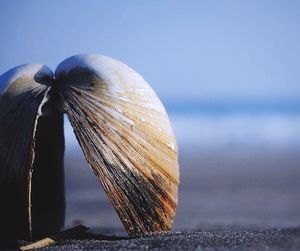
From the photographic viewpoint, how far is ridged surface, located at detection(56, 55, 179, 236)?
14.7ft

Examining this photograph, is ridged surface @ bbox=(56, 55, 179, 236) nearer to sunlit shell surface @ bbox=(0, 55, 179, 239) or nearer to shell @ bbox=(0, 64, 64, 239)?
sunlit shell surface @ bbox=(0, 55, 179, 239)

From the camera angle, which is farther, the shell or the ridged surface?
the ridged surface

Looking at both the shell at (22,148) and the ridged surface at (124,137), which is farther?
the ridged surface at (124,137)

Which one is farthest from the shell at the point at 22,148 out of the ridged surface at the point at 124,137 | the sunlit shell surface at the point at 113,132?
the ridged surface at the point at 124,137

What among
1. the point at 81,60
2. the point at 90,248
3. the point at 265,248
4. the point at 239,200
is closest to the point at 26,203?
the point at 90,248

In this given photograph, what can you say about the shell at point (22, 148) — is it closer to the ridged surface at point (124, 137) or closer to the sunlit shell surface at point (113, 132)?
the sunlit shell surface at point (113, 132)

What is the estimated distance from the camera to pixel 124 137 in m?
4.64

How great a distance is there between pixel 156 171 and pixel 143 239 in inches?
28.6

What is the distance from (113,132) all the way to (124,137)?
105mm

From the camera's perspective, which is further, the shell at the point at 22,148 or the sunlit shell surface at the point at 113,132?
the sunlit shell surface at the point at 113,132

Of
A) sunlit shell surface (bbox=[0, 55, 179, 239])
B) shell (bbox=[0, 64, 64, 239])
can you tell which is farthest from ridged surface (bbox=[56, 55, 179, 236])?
shell (bbox=[0, 64, 64, 239])

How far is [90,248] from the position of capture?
393cm

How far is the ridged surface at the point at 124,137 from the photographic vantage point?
4469 mm

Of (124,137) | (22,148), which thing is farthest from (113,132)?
(22,148)
